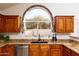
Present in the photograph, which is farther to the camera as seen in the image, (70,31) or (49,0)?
(70,31)

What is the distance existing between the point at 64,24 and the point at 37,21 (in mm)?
1118

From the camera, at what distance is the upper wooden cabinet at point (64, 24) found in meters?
6.18

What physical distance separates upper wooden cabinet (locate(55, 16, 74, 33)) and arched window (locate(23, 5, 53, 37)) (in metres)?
0.42

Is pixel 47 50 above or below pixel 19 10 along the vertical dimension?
below

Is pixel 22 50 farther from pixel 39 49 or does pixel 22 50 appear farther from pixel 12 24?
pixel 12 24

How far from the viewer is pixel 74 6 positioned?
6.46 meters

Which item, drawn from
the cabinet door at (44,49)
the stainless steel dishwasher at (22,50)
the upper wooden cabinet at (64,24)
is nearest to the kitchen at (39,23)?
the upper wooden cabinet at (64,24)

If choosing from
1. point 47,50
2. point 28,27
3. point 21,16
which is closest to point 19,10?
point 21,16

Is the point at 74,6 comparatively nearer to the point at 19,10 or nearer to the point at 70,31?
the point at 70,31

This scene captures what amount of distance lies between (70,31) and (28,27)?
1.67 metres

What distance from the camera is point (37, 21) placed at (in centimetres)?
666

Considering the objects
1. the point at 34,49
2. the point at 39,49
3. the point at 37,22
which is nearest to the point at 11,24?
the point at 37,22

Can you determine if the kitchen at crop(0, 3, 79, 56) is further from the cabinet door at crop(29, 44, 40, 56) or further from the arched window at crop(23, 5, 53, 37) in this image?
the cabinet door at crop(29, 44, 40, 56)

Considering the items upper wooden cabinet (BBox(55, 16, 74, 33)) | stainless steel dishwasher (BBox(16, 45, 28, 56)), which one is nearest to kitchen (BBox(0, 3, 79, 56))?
upper wooden cabinet (BBox(55, 16, 74, 33))
